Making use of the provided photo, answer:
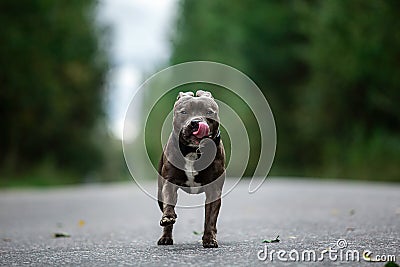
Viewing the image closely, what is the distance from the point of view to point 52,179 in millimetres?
28016

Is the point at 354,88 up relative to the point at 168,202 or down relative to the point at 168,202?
up

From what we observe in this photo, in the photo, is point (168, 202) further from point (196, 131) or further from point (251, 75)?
point (251, 75)

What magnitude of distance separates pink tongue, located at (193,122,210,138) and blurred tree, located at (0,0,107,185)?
59.8 ft

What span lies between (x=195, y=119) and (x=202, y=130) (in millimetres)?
131

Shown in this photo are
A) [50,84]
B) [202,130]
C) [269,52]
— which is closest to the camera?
[202,130]

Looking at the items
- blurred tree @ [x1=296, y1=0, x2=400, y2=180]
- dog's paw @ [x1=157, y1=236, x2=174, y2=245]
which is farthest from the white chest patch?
blurred tree @ [x1=296, y1=0, x2=400, y2=180]

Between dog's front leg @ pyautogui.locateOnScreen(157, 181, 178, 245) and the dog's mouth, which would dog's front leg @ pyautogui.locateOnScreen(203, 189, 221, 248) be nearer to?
dog's front leg @ pyautogui.locateOnScreen(157, 181, 178, 245)

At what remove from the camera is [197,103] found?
18.6 feet

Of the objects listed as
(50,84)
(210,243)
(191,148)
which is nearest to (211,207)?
(210,243)

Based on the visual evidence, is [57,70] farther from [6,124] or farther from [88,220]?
[88,220]

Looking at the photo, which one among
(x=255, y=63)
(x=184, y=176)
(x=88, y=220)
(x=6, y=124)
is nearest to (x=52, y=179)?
(x=6, y=124)

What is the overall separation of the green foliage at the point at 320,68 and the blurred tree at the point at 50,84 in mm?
6321

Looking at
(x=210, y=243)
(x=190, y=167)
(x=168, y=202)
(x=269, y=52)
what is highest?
(x=269, y=52)

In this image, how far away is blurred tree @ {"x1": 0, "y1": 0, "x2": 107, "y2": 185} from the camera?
23.5 m
